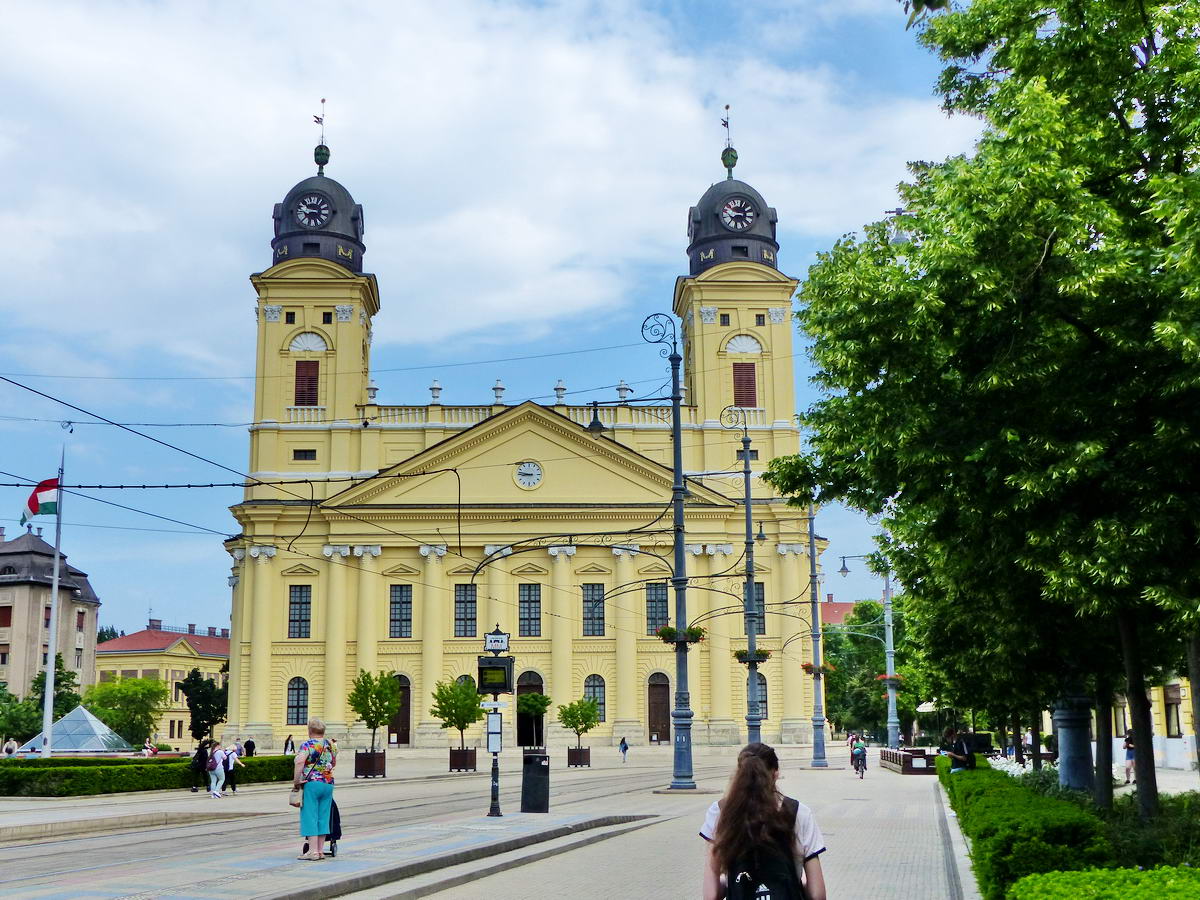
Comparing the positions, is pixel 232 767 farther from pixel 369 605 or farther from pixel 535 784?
pixel 369 605

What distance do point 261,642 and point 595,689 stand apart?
17.1 metres

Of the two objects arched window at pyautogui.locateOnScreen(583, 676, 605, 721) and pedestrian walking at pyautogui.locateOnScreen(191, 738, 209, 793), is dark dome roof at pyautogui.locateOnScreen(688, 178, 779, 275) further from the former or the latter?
pedestrian walking at pyautogui.locateOnScreen(191, 738, 209, 793)

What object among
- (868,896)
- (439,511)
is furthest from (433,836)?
(439,511)

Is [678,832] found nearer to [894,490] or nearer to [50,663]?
[894,490]

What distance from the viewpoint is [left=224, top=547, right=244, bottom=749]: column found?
6662 centimetres

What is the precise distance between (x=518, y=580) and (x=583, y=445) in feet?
25.5

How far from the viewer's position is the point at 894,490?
49.9 feet

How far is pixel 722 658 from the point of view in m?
67.5

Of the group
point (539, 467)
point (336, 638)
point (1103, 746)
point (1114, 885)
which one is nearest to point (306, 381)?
point (539, 467)

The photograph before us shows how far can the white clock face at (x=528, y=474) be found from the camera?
68500 mm

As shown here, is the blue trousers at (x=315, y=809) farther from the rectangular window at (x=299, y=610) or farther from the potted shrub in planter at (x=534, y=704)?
the rectangular window at (x=299, y=610)

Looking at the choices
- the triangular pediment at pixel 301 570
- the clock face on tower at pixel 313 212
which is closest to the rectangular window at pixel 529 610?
the triangular pediment at pixel 301 570

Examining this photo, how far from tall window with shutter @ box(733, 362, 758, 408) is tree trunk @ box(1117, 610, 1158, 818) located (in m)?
55.3

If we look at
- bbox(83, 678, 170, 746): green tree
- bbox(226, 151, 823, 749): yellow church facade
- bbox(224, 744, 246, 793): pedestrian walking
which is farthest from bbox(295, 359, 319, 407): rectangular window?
bbox(224, 744, 246, 793): pedestrian walking
